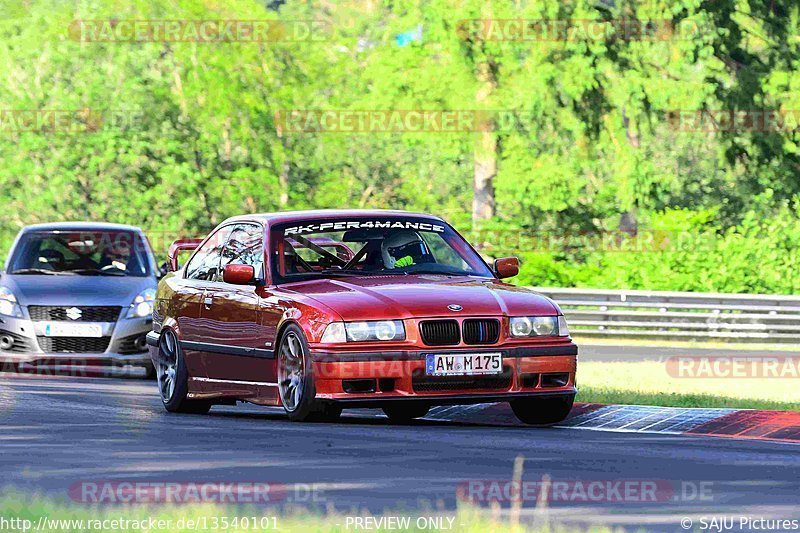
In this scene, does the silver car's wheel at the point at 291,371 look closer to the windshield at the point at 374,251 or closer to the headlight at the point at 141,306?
the windshield at the point at 374,251

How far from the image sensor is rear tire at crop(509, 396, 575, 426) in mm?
13305

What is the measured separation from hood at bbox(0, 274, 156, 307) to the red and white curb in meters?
5.84

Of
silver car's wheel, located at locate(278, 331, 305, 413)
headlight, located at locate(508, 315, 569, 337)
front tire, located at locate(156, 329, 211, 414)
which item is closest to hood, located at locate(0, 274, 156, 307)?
front tire, located at locate(156, 329, 211, 414)

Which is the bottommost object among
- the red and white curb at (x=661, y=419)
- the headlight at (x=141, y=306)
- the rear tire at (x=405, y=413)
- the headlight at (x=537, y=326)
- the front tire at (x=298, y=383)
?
the headlight at (x=141, y=306)

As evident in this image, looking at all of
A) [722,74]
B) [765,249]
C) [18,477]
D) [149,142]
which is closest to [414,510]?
[18,477]

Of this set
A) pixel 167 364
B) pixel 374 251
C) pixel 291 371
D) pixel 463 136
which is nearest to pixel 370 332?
pixel 291 371

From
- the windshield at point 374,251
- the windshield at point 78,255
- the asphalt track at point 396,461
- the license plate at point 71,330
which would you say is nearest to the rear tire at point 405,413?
the asphalt track at point 396,461

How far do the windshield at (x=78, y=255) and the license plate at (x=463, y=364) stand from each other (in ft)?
28.1

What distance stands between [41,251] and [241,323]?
7473 millimetres

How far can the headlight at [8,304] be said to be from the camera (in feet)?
64.1

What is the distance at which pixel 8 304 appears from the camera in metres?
19.6

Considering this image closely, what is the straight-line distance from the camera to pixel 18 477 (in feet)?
32.1

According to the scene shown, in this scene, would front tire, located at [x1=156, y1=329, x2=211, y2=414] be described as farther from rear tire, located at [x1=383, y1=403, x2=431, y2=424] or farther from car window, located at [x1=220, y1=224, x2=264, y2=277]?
rear tire, located at [x1=383, y1=403, x2=431, y2=424]

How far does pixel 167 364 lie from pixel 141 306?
4641mm
